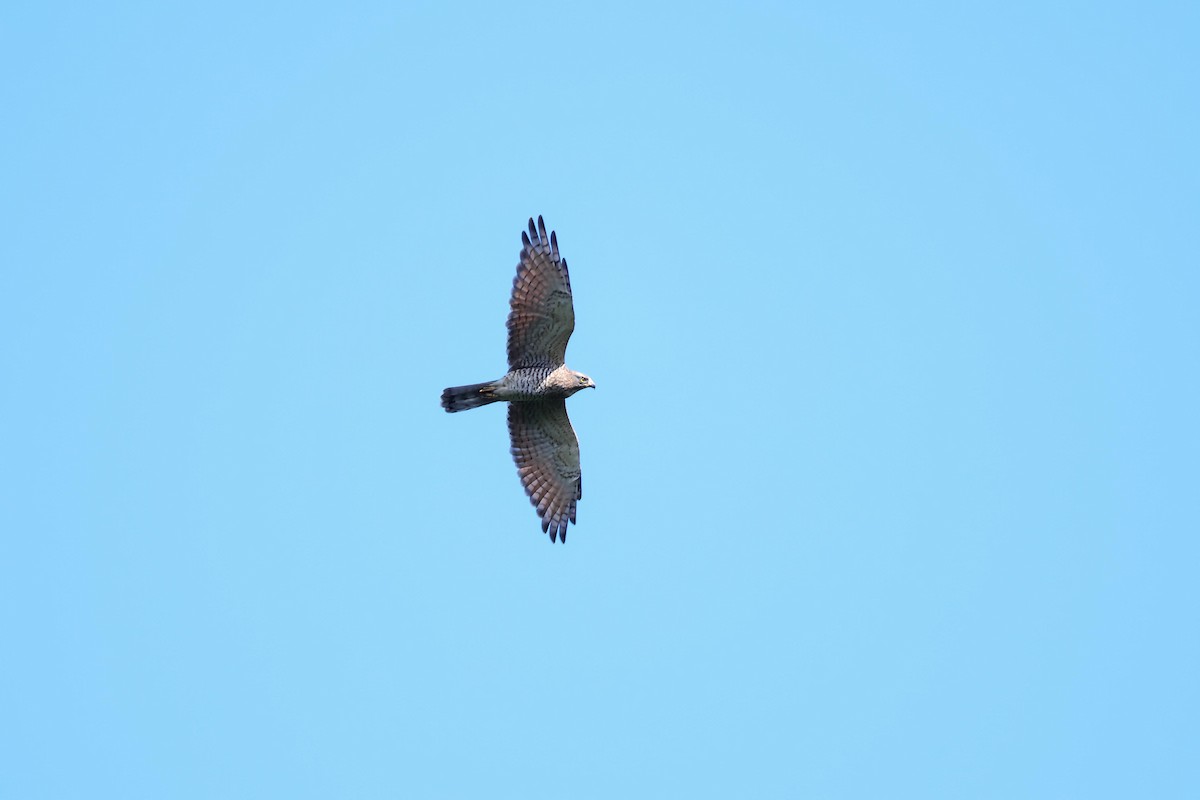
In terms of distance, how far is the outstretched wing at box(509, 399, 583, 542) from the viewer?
25.7 meters

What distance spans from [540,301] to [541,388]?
→ 1.23 m

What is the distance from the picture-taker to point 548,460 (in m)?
26.1

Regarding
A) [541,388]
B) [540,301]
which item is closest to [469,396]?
[541,388]

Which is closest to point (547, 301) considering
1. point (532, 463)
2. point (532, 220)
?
point (532, 220)

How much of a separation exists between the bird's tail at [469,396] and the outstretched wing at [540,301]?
0.68 m

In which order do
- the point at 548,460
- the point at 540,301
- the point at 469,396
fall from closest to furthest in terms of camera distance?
1. the point at 540,301
2. the point at 469,396
3. the point at 548,460

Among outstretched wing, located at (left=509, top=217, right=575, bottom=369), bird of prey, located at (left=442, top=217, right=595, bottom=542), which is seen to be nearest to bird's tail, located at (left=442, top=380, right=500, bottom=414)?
bird of prey, located at (left=442, top=217, right=595, bottom=542)

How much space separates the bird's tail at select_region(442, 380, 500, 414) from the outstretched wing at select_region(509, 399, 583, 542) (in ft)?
2.53

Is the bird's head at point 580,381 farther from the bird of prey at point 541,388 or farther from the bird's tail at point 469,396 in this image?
the bird's tail at point 469,396

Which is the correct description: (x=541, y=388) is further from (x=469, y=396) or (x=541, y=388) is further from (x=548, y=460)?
(x=548, y=460)

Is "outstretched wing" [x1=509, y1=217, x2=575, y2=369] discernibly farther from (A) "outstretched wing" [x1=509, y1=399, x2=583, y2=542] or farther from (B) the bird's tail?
(A) "outstretched wing" [x1=509, y1=399, x2=583, y2=542]

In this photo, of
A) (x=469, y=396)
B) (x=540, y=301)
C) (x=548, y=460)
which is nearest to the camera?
(x=540, y=301)

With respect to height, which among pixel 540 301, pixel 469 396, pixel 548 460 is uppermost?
pixel 540 301

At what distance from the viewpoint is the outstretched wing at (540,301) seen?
2416 centimetres
